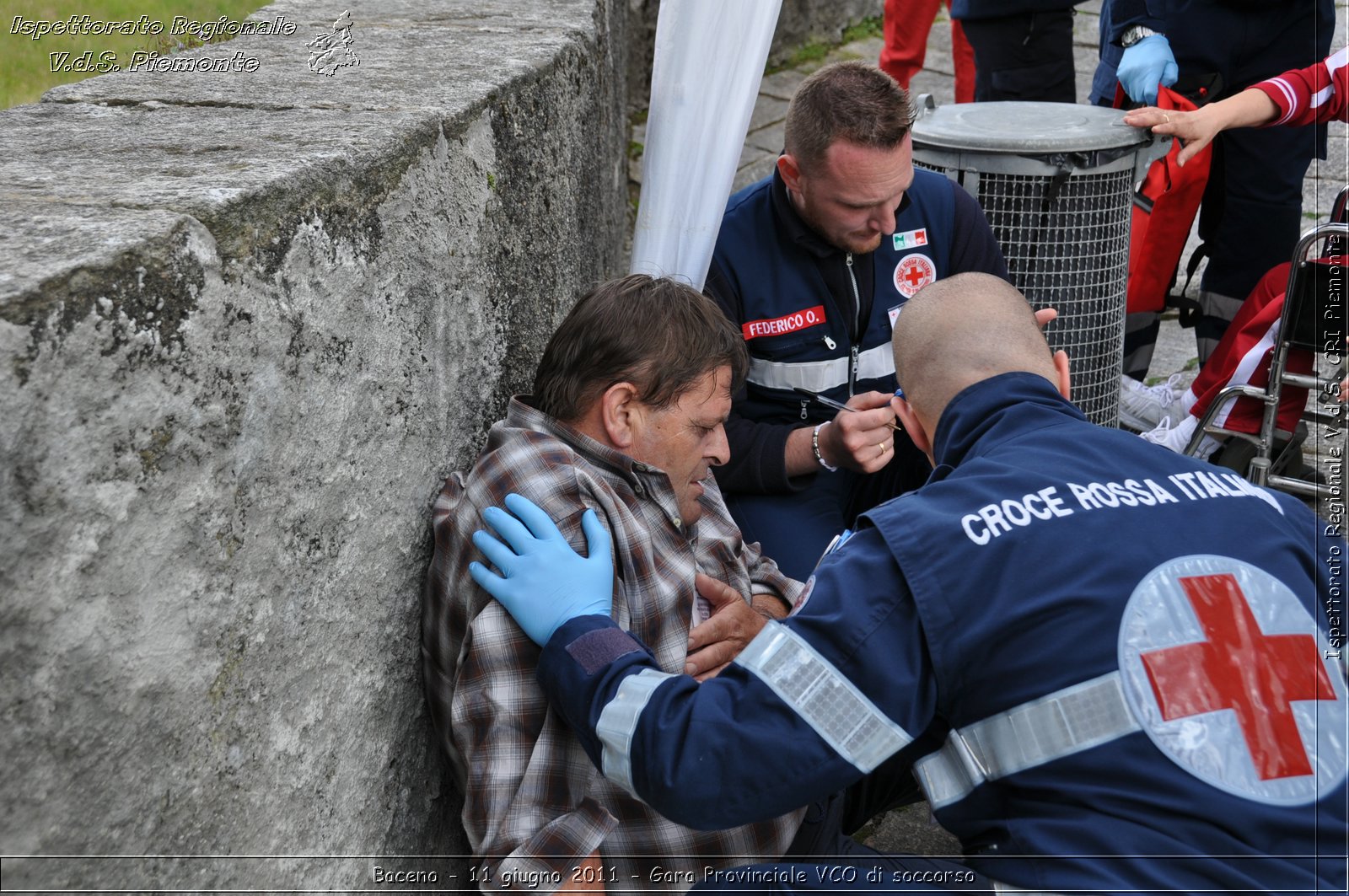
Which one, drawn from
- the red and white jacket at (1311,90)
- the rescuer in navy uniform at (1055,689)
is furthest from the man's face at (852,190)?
the red and white jacket at (1311,90)

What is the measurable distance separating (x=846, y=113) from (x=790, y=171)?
0.21m

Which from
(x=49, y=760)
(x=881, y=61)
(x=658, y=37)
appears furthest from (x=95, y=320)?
(x=881, y=61)

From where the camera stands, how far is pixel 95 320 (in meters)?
1.04

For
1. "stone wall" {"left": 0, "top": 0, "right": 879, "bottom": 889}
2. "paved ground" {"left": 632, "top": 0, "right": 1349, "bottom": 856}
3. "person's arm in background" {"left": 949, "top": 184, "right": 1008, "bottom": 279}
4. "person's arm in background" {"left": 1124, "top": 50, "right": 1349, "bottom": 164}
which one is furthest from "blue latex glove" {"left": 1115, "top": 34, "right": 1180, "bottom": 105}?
"stone wall" {"left": 0, "top": 0, "right": 879, "bottom": 889}

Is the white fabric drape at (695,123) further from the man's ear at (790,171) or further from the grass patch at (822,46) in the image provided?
the grass patch at (822,46)

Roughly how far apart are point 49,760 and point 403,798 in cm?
76

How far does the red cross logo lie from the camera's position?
53.6 inches

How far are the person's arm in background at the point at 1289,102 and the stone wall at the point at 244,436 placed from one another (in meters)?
2.27

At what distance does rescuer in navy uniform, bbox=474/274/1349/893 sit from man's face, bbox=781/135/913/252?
118 cm

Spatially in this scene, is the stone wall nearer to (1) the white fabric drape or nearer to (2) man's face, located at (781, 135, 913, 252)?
(1) the white fabric drape

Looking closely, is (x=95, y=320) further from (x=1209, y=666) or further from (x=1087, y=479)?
(x=1209, y=666)

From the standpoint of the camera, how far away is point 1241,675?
1381mm

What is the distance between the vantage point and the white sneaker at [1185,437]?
3580 mm

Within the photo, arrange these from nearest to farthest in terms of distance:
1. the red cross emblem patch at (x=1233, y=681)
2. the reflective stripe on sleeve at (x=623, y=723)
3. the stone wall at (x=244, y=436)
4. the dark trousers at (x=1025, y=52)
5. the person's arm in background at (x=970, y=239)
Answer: the stone wall at (x=244, y=436) → the red cross emblem patch at (x=1233, y=681) → the reflective stripe on sleeve at (x=623, y=723) → the person's arm in background at (x=970, y=239) → the dark trousers at (x=1025, y=52)
